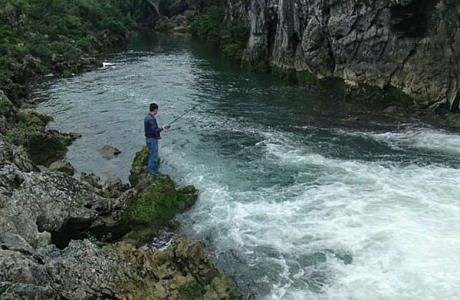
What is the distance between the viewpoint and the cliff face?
97.9 feet

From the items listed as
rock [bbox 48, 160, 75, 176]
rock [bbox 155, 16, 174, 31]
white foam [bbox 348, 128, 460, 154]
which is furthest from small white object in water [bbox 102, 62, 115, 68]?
rock [bbox 155, 16, 174, 31]

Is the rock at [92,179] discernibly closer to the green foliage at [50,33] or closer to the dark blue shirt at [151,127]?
the dark blue shirt at [151,127]

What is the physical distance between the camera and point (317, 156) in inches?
931

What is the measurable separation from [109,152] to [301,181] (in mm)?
10445

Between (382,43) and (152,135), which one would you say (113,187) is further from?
(382,43)

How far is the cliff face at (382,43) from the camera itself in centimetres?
2983

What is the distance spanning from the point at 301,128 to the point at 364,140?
4.02 meters

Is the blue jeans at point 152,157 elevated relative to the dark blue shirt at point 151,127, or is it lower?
lower

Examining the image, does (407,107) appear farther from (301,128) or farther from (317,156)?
(317,156)

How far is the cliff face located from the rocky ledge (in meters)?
18.1

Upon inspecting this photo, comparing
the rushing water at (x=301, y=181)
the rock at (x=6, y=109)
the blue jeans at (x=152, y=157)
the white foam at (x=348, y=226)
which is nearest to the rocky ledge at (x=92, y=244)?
the blue jeans at (x=152, y=157)

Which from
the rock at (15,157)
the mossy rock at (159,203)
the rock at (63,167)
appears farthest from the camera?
the rock at (63,167)

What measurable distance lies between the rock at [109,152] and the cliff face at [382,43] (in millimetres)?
17938

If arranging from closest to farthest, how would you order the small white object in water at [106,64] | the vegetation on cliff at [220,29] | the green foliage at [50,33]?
the green foliage at [50,33] < the small white object in water at [106,64] < the vegetation on cliff at [220,29]
